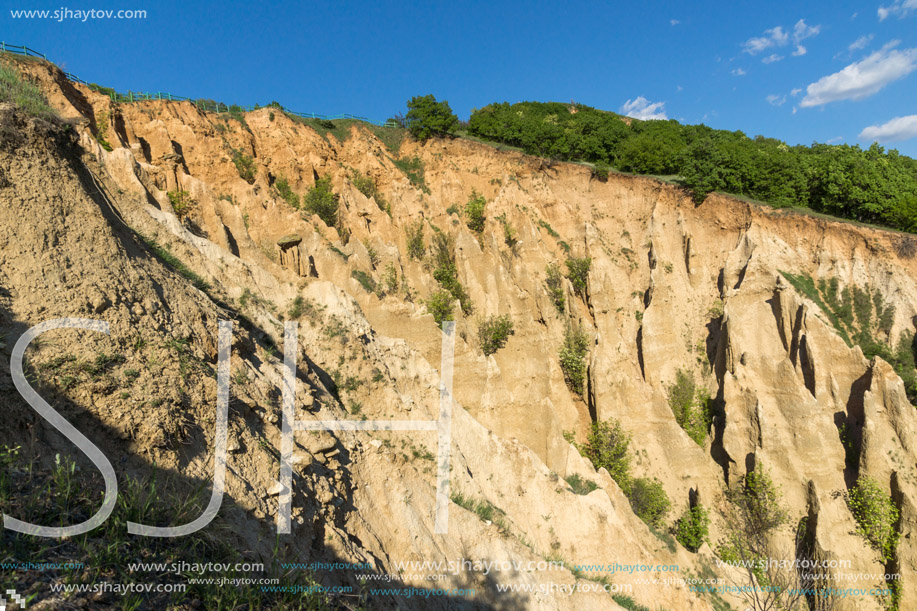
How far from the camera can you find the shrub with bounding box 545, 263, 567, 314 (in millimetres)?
26359

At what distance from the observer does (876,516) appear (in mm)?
16500

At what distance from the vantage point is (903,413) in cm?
1730

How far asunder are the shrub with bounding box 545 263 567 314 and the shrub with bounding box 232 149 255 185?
58.5 ft

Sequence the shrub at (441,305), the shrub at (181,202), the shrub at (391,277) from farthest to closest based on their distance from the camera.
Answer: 1. the shrub at (391,277)
2. the shrub at (441,305)
3. the shrub at (181,202)

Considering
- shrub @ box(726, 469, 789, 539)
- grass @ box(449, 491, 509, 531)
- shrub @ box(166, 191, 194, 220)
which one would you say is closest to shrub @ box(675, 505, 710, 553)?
shrub @ box(726, 469, 789, 539)

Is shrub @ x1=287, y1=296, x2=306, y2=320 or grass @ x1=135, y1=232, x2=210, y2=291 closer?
grass @ x1=135, y1=232, x2=210, y2=291

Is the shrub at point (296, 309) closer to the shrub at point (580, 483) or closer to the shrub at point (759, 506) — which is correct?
the shrub at point (580, 483)

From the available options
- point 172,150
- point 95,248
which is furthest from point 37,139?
point 172,150

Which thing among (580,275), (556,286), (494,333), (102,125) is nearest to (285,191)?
(102,125)

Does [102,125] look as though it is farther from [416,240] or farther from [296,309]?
[296,309]

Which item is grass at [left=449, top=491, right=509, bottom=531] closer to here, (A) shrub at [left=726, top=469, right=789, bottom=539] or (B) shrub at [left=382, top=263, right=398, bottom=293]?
(A) shrub at [left=726, top=469, right=789, bottom=539]

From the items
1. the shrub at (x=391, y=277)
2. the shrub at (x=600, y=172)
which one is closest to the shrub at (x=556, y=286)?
the shrub at (x=600, y=172)

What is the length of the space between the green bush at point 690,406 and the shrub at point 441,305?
11478 mm

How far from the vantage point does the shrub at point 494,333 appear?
22.5m
